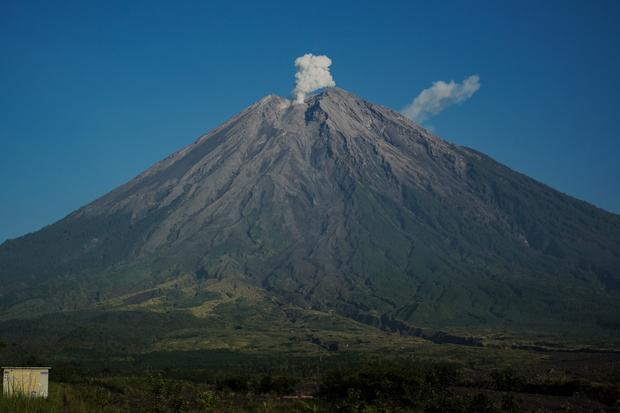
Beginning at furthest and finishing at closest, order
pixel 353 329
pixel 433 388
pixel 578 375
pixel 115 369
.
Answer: pixel 353 329 < pixel 115 369 < pixel 578 375 < pixel 433 388

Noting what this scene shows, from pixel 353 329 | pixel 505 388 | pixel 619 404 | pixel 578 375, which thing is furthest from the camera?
pixel 353 329

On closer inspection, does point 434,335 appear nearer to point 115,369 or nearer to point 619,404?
point 115,369

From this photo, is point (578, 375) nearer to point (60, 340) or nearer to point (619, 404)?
point (619, 404)

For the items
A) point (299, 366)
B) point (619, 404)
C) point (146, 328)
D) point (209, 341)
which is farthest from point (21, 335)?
point (619, 404)

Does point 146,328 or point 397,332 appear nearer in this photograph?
point 146,328

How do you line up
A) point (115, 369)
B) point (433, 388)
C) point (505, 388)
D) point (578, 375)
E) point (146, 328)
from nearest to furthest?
1. point (433, 388)
2. point (505, 388)
3. point (578, 375)
4. point (115, 369)
5. point (146, 328)

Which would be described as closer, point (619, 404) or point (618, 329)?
point (619, 404)

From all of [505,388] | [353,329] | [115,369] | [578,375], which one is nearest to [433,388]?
[505,388]

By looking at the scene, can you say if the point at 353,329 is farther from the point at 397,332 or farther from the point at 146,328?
the point at 146,328

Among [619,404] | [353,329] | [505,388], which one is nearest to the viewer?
[619,404]
